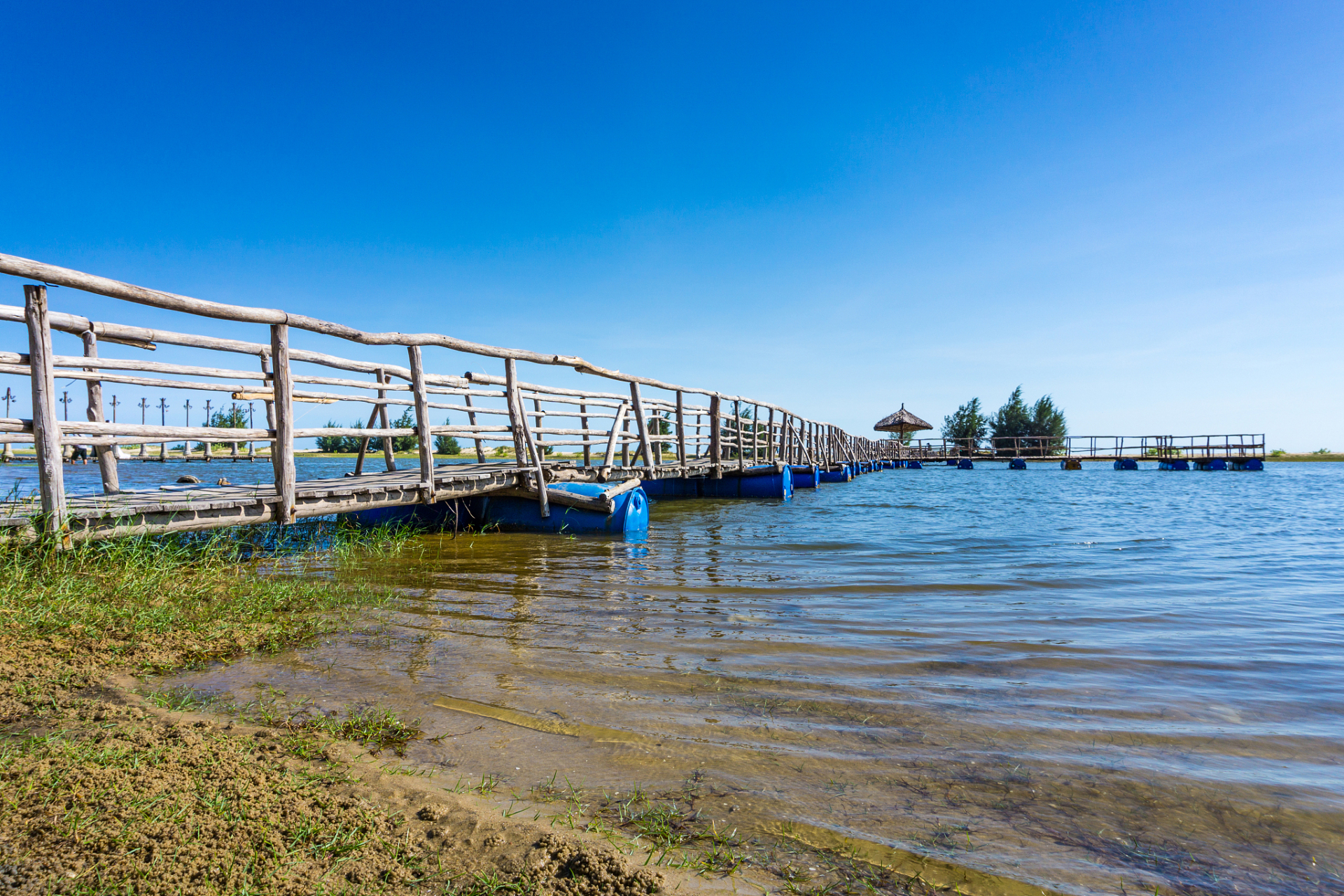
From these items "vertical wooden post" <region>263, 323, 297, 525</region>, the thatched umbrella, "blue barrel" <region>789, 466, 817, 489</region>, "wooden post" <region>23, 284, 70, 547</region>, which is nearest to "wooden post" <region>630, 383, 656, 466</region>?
"vertical wooden post" <region>263, 323, 297, 525</region>

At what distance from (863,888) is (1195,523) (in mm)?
13977

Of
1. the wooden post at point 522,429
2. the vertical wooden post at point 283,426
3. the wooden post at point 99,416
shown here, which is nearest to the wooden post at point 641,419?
the wooden post at point 522,429

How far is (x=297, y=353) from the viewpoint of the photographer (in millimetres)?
6387

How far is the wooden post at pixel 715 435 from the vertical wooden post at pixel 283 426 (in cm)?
1014

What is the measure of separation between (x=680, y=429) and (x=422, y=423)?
703 cm

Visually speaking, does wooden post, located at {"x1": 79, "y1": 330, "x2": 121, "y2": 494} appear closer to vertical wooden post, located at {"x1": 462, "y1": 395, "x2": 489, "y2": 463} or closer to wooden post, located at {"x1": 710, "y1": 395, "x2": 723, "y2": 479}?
vertical wooden post, located at {"x1": 462, "y1": 395, "x2": 489, "y2": 463}

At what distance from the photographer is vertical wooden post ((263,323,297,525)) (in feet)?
19.4

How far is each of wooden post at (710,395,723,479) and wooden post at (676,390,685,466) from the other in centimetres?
160

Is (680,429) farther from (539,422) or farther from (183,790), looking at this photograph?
(183,790)

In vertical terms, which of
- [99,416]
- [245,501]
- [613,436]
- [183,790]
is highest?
[99,416]

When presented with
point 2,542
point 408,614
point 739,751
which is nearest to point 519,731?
point 739,751

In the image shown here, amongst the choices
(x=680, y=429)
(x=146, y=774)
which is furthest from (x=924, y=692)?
(x=680, y=429)

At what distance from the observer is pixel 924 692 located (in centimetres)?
341

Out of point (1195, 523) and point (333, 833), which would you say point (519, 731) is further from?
point (1195, 523)
